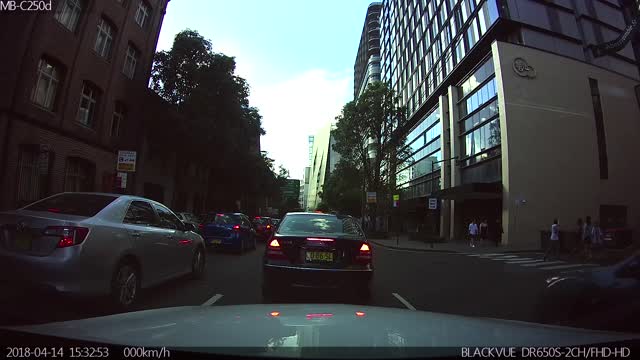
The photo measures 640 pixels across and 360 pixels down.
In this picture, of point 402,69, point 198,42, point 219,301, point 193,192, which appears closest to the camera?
point 219,301

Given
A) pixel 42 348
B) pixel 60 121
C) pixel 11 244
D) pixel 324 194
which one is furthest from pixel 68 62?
pixel 324 194

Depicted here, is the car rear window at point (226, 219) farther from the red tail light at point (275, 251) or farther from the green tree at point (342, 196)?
the green tree at point (342, 196)

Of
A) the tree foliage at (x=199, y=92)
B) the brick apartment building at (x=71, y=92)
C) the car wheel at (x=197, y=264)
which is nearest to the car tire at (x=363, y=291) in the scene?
the car wheel at (x=197, y=264)

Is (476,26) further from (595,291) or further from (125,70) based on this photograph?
(595,291)

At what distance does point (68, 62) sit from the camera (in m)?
18.4

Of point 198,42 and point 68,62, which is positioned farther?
point 198,42

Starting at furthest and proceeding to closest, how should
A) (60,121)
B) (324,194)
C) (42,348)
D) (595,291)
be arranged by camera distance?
(324,194)
(60,121)
(595,291)
(42,348)

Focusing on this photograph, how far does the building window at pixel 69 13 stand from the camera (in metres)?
17.7

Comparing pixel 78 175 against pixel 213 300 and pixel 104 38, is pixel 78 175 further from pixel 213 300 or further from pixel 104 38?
pixel 213 300

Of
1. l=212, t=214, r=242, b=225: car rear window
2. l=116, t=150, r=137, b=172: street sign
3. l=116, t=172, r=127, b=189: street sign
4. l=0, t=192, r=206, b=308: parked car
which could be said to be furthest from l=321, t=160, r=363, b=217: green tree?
l=0, t=192, r=206, b=308: parked car

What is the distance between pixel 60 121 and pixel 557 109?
28.8 metres

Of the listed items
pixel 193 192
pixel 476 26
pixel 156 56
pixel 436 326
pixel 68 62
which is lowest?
pixel 436 326

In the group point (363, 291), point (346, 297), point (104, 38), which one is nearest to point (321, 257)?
point (363, 291)

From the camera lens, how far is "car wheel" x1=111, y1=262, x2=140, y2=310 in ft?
19.0
